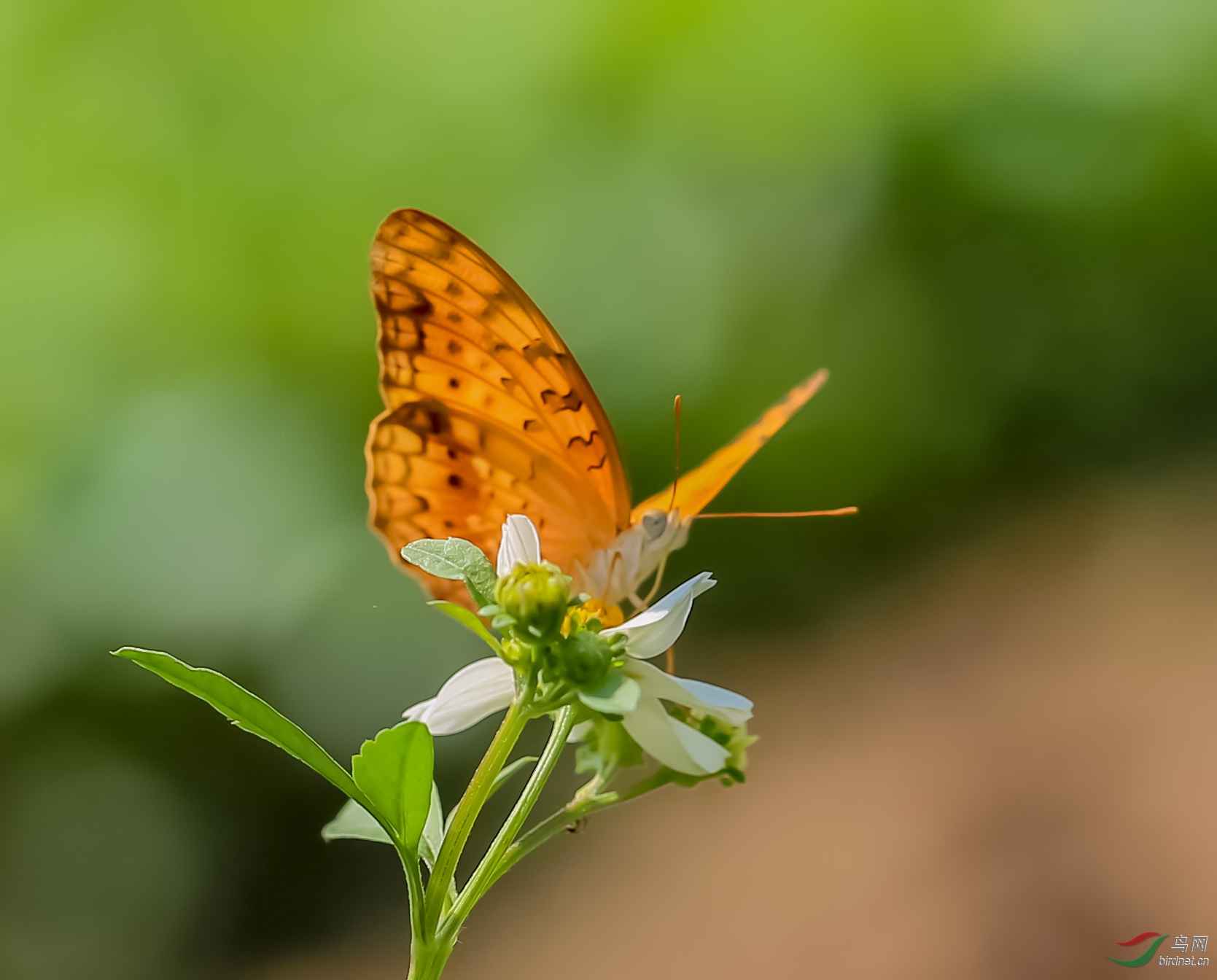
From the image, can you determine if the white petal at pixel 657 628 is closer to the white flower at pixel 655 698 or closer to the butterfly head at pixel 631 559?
the white flower at pixel 655 698

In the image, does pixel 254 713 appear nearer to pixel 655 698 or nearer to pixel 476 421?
pixel 655 698

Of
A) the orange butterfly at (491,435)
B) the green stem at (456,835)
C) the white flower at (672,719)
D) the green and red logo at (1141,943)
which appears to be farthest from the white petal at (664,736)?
the green and red logo at (1141,943)

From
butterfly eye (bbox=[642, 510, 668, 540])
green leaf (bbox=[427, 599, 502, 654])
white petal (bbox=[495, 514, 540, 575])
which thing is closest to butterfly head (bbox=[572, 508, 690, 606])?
butterfly eye (bbox=[642, 510, 668, 540])

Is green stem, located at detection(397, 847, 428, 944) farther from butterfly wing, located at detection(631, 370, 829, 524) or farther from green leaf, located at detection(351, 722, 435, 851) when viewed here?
butterfly wing, located at detection(631, 370, 829, 524)

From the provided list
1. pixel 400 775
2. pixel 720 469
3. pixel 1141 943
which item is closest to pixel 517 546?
pixel 400 775

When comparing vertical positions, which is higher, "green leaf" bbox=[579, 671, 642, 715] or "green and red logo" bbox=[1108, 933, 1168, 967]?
"green leaf" bbox=[579, 671, 642, 715]

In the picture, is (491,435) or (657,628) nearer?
(657,628)
